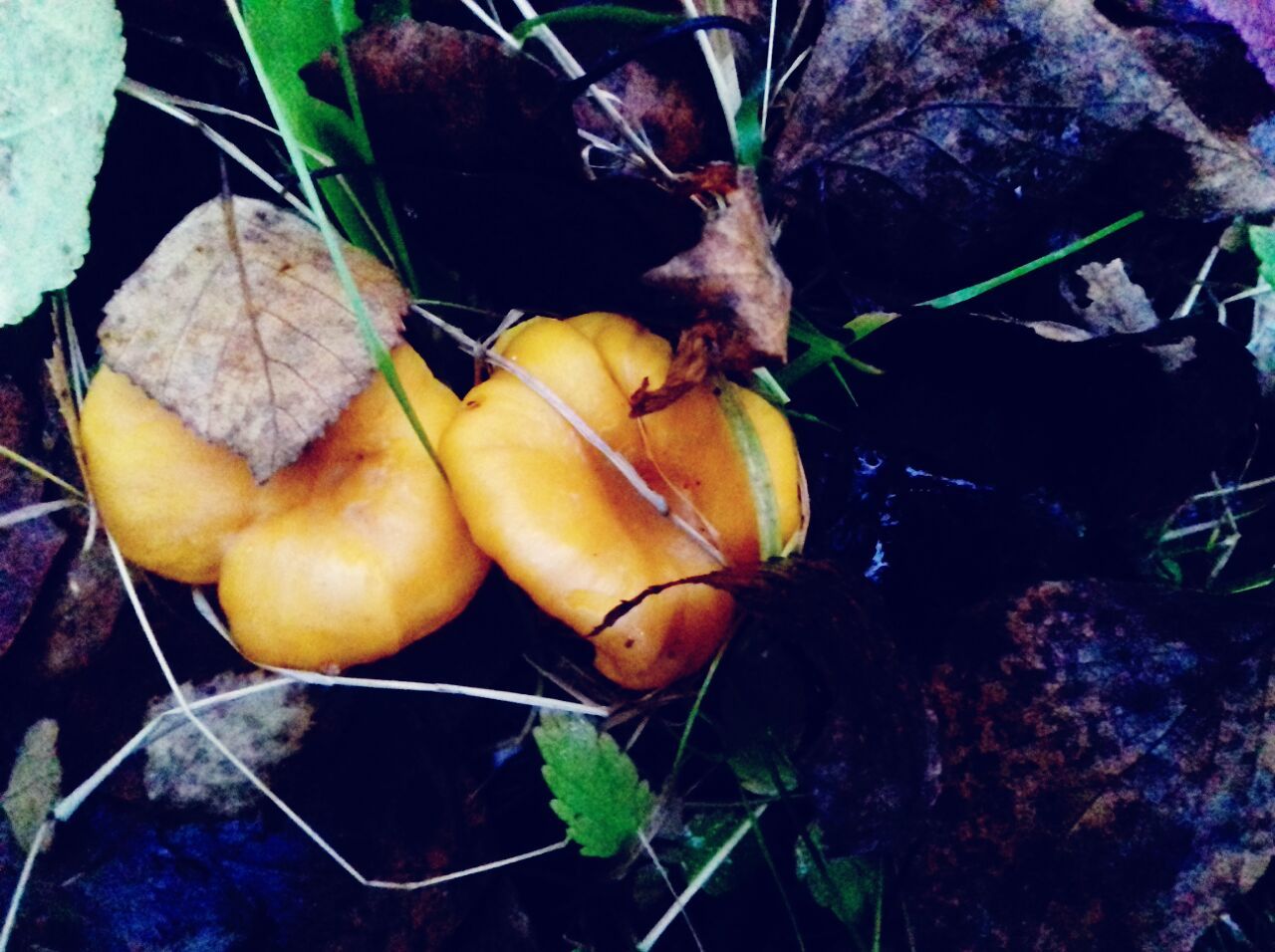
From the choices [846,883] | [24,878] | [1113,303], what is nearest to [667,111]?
[1113,303]

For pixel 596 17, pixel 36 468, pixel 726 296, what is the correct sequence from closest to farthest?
pixel 726 296
pixel 596 17
pixel 36 468

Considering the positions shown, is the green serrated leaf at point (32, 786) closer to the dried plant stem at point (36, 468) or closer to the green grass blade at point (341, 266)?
the dried plant stem at point (36, 468)

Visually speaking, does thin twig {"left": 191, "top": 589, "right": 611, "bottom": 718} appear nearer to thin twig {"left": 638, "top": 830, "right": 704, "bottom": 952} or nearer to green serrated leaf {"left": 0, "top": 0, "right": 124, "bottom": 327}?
thin twig {"left": 638, "top": 830, "right": 704, "bottom": 952}

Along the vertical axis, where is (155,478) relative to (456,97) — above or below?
below

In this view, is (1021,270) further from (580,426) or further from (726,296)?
(580,426)

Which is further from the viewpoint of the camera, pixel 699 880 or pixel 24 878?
pixel 699 880
